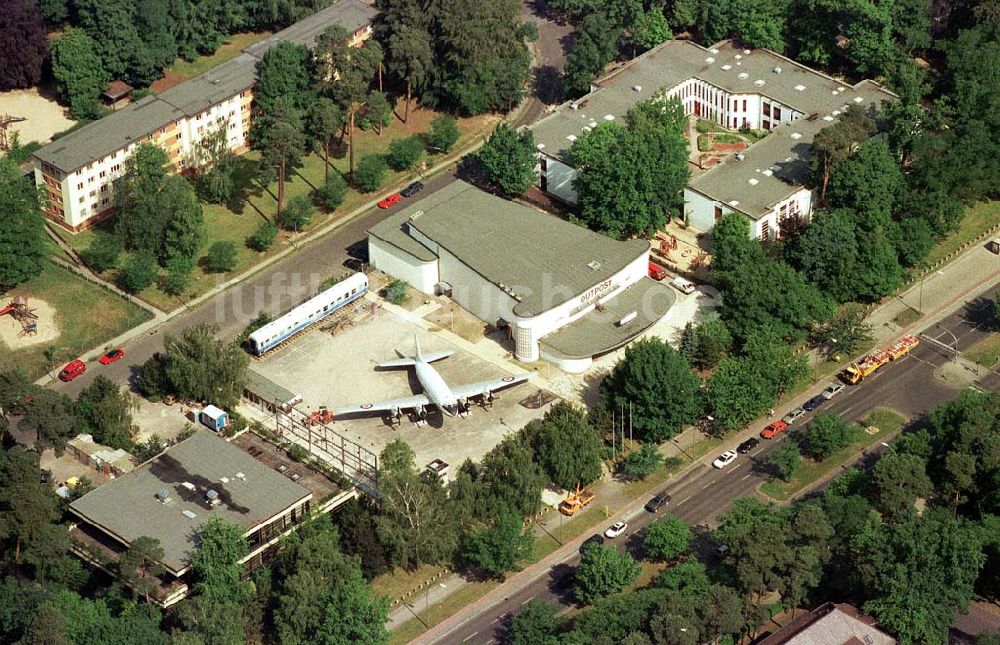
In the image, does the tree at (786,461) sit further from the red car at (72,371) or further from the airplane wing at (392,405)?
the red car at (72,371)

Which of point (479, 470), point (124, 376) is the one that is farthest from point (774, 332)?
point (124, 376)

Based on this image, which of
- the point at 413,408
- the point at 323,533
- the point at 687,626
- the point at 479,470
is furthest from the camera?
the point at 413,408

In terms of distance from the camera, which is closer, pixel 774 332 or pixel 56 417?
pixel 56 417

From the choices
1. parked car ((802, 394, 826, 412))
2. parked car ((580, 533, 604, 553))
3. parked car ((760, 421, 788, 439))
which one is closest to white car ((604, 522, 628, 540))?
parked car ((580, 533, 604, 553))

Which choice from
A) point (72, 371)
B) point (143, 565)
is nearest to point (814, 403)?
point (143, 565)

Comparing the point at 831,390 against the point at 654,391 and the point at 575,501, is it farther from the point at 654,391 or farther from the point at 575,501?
the point at 575,501

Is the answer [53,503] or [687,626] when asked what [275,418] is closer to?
[53,503]

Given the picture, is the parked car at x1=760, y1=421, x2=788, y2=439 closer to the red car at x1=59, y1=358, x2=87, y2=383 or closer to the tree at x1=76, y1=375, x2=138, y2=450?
the tree at x1=76, y1=375, x2=138, y2=450

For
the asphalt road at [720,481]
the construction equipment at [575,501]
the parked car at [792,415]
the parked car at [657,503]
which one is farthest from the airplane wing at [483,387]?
the parked car at [792,415]
